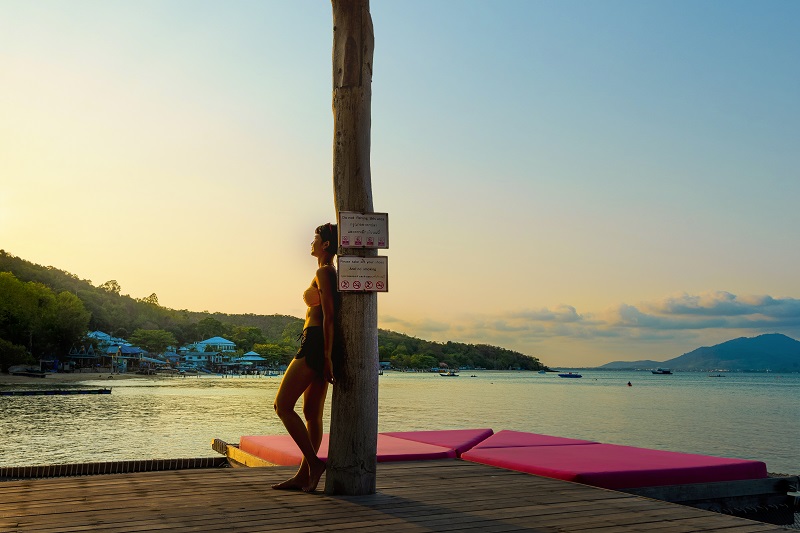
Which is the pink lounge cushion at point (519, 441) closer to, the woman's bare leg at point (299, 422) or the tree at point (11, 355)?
the woman's bare leg at point (299, 422)

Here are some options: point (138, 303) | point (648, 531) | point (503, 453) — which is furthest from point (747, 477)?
point (138, 303)

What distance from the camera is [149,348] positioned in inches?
5266

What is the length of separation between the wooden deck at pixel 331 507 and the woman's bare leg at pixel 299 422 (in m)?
0.20

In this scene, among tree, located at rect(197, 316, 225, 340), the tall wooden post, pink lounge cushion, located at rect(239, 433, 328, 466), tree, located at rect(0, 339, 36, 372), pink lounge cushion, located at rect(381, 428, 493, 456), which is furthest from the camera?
tree, located at rect(197, 316, 225, 340)

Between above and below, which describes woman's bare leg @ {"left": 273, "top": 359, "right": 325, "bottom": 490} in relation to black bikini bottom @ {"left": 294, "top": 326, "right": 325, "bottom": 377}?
below

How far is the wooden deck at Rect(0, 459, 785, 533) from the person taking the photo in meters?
4.51

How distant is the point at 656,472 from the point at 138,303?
16782cm

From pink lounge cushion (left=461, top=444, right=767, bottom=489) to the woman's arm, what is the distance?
2.47m

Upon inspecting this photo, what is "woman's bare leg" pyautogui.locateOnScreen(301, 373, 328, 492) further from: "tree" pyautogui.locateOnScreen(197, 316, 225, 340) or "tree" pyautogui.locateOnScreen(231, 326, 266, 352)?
"tree" pyautogui.locateOnScreen(231, 326, 266, 352)

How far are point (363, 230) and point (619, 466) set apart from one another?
3.40 meters

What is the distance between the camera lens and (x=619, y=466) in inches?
271

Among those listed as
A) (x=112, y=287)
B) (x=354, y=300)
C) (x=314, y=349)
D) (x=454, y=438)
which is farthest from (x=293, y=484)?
(x=112, y=287)

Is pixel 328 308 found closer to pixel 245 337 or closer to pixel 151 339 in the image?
pixel 151 339

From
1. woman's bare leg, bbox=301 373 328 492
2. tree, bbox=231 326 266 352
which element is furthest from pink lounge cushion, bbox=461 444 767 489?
tree, bbox=231 326 266 352
